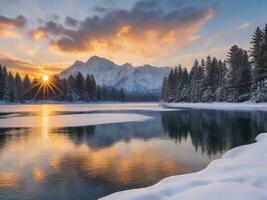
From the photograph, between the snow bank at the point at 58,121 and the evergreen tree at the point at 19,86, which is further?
the evergreen tree at the point at 19,86

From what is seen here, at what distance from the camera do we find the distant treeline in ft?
188

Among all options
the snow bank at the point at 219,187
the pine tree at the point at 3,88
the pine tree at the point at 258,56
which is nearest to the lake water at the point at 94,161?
the snow bank at the point at 219,187

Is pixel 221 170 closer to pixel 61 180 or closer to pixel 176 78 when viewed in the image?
pixel 61 180

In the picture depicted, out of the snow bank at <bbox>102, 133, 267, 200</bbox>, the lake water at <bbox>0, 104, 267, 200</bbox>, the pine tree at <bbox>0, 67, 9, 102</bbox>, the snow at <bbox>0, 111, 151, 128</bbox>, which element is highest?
the pine tree at <bbox>0, 67, 9, 102</bbox>

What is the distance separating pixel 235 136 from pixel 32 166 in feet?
46.9

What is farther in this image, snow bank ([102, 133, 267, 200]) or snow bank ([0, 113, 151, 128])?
snow bank ([0, 113, 151, 128])

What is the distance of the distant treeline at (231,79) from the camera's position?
2254 inches

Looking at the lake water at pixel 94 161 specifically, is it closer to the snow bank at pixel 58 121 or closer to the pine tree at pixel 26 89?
the snow bank at pixel 58 121

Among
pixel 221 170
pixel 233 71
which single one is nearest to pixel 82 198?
pixel 221 170

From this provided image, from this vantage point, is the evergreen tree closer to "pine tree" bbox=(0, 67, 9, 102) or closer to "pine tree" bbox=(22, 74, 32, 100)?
"pine tree" bbox=(22, 74, 32, 100)

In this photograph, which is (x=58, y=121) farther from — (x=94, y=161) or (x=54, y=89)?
(x=54, y=89)

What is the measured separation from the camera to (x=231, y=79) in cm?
6788

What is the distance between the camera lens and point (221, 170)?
29.8 feet

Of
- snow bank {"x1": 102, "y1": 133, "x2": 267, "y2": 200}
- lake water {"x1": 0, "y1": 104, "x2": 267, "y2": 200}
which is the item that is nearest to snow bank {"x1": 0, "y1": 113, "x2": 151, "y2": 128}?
lake water {"x1": 0, "y1": 104, "x2": 267, "y2": 200}
